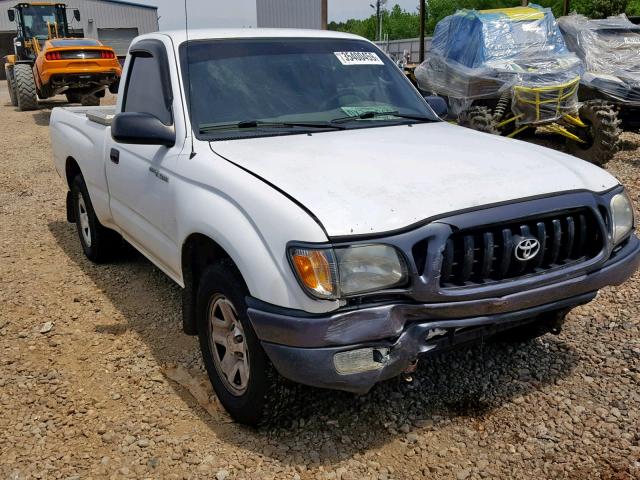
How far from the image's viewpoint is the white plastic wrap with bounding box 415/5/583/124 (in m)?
8.70

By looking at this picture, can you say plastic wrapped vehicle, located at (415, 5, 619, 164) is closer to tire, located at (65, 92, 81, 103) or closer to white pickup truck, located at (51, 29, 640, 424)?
white pickup truck, located at (51, 29, 640, 424)

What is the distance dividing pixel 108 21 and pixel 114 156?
156ft

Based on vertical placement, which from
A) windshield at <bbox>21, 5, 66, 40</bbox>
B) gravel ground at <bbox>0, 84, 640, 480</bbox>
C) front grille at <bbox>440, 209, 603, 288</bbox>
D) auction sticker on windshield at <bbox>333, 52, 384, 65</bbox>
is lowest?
gravel ground at <bbox>0, 84, 640, 480</bbox>

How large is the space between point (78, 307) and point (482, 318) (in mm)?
3025

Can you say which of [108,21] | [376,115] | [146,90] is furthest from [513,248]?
[108,21]

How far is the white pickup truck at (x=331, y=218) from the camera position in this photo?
238cm

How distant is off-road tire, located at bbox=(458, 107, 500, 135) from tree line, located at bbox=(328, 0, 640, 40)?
21890 millimetres

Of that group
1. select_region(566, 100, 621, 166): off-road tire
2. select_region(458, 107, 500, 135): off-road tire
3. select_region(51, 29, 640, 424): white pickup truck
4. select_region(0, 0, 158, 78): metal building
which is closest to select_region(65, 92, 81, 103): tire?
select_region(458, 107, 500, 135): off-road tire

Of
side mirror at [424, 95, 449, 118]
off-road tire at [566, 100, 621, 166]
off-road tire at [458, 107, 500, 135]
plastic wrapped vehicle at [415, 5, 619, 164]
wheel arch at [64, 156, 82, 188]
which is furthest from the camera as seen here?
off-road tire at [458, 107, 500, 135]

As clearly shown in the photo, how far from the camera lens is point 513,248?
256 cm

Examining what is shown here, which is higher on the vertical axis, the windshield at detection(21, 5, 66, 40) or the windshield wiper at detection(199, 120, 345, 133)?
the windshield at detection(21, 5, 66, 40)

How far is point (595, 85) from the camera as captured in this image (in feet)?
31.4

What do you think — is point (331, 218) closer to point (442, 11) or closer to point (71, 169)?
point (71, 169)

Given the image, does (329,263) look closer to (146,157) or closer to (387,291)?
(387,291)
